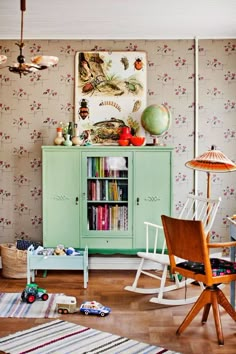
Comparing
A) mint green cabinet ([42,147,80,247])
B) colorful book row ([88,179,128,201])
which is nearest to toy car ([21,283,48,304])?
mint green cabinet ([42,147,80,247])

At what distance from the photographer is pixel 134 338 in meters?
3.70

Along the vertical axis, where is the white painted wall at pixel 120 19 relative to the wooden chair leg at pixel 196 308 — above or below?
above

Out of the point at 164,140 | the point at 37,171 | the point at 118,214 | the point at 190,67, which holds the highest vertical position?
the point at 190,67

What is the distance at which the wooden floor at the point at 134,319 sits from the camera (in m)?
3.64

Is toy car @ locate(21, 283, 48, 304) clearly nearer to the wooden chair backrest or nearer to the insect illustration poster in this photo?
the wooden chair backrest

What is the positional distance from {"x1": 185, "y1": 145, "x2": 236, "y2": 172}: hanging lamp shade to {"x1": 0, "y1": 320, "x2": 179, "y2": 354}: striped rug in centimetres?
178

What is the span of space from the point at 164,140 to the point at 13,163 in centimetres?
171

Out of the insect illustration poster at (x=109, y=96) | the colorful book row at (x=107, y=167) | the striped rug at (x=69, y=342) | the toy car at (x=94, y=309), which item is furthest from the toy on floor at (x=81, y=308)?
the insect illustration poster at (x=109, y=96)

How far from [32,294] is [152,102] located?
2532 millimetres

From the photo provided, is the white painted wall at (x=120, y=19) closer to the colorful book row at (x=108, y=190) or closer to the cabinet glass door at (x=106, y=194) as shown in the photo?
the cabinet glass door at (x=106, y=194)

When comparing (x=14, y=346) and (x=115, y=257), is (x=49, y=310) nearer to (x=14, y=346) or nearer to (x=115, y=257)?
(x=14, y=346)

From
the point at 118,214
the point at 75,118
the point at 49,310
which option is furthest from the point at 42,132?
the point at 49,310

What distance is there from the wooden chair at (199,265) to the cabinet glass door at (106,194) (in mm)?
1605

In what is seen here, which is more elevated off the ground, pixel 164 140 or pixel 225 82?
pixel 225 82
